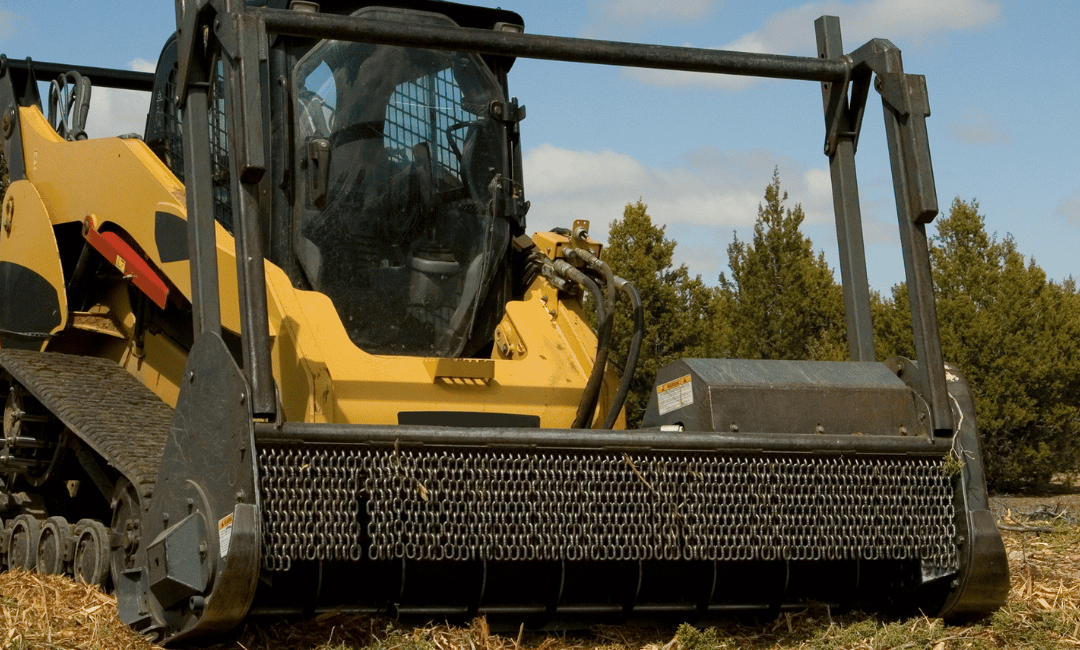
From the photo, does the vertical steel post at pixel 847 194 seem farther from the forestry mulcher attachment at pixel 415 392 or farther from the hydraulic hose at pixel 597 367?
the hydraulic hose at pixel 597 367

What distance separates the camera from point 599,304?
4.72 m

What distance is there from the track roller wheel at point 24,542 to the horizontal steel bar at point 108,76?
8.08ft

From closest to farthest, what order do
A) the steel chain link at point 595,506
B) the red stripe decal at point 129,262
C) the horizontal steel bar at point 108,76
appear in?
the steel chain link at point 595,506
the red stripe decal at point 129,262
the horizontal steel bar at point 108,76

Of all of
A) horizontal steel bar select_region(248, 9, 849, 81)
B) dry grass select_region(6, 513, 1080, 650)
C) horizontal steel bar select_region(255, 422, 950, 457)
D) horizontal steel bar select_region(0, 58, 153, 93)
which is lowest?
dry grass select_region(6, 513, 1080, 650)

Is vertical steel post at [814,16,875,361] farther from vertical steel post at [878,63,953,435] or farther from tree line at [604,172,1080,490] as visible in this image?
tree line at [604,172,1080,490]

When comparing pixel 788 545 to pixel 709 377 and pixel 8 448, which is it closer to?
pixel 709 377

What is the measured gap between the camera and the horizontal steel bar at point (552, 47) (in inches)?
150

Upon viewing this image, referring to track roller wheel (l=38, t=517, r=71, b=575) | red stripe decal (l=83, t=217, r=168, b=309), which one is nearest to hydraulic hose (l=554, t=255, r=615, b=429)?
red stripe decal (l=83, t=217, r=168, b=309)

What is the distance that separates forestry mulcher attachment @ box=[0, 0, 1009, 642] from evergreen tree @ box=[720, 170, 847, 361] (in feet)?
41.4

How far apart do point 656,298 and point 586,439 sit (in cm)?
1182

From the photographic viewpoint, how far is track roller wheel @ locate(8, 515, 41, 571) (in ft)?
17.1

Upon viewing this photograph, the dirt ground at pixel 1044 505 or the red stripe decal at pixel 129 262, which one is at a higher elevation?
the red stripe decal at pixel 129 262

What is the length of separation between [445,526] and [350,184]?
63.7 inches

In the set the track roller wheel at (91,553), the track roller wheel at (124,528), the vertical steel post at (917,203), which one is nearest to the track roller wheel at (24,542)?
the track roller wheel at (91,553)
